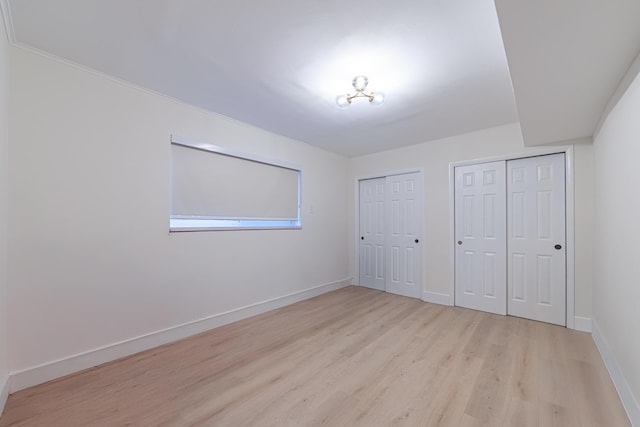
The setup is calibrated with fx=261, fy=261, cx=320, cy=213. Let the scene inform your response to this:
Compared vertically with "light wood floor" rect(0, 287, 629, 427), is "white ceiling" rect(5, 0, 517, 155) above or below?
above

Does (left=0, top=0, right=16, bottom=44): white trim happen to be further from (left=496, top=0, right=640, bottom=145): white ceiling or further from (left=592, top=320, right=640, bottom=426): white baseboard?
(left=592, top=320, right=640, bottom=426): white baseboard

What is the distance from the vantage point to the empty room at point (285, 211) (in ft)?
5.30

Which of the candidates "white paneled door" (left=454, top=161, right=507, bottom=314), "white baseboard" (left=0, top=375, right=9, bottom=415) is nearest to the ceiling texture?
"white paneled door" (left=454, top=161, right=507, bottom=314)

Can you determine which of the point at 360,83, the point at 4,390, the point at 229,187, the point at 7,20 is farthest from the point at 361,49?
the point at 4,390

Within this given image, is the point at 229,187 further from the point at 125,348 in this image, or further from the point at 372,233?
the point at 372,233

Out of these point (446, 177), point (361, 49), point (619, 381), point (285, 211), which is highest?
point (361, 49)

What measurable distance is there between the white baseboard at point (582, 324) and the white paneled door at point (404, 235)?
173cm

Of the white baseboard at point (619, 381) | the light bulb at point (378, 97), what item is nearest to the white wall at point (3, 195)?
the light bulb at point (378, 97)

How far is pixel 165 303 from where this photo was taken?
259cm

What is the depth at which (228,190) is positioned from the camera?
3178mm

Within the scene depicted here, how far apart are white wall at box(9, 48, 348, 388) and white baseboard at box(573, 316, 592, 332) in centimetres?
383

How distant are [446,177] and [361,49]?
258cm

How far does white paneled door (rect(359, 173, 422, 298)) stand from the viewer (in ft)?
13.7

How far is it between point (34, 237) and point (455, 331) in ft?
12.7
